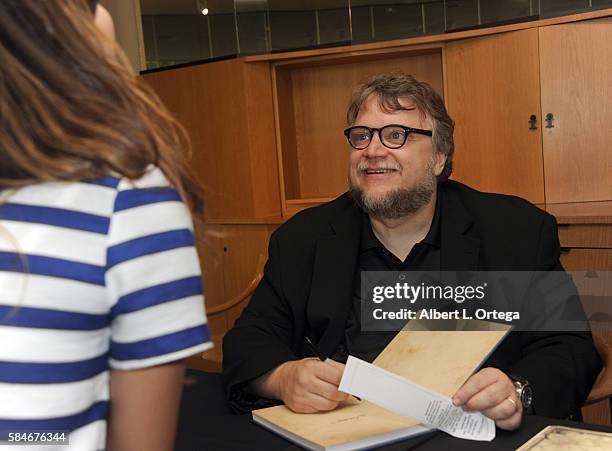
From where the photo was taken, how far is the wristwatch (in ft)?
4.96

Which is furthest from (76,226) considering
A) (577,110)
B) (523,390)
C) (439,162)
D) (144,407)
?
(577,110)

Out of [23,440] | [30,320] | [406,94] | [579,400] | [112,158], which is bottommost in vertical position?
[579,400]

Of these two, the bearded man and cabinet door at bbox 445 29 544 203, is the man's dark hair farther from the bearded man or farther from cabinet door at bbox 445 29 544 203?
cabinet door at bbox 445 29 544 203

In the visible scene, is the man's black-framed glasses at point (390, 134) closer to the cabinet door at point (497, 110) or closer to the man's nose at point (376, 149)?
the man's nose at point (376, 149)

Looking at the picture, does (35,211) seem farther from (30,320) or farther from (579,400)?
(579,400)

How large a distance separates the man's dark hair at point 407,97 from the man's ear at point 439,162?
0.04ft

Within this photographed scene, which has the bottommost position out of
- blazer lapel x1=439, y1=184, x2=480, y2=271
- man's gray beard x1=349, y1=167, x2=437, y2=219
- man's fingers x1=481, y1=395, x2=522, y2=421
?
man's fingers x1=481, y1=395, x2=522, y2=421

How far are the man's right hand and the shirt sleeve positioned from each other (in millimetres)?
867

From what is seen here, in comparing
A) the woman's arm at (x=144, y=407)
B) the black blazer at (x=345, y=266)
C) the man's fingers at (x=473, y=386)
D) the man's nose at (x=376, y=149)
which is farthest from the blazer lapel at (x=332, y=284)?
the woman's arm at (x=144, y=407)

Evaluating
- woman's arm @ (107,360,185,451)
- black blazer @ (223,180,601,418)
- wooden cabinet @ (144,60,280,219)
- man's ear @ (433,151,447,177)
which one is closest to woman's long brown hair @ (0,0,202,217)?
woman's arm @ (107,360,185,451)

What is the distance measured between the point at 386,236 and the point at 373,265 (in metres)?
0.10

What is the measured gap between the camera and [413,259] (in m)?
2.19

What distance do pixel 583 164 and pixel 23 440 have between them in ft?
13.6

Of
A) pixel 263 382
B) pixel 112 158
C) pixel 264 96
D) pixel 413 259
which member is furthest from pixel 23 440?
pixel 264 96
